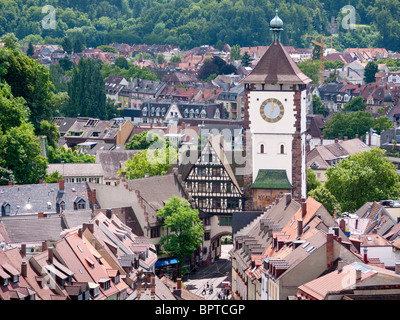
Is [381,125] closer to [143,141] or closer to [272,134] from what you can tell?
[143,141]

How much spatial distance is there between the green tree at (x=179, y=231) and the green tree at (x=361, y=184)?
16802mm

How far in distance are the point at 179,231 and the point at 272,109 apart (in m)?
10.5

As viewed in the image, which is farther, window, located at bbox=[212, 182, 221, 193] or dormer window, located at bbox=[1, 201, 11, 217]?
window, located at bbox=[212, 182, 221, 193]

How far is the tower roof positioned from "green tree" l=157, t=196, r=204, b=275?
9.96 m

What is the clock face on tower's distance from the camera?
7575 cm

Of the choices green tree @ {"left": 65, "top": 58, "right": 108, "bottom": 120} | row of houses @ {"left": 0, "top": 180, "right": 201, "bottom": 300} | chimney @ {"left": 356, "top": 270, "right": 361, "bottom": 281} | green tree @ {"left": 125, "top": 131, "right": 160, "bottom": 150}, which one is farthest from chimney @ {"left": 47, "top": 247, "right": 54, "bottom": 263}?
green tree @ {"left": 65, "top": 58, "right": 108, "bottom": 120}

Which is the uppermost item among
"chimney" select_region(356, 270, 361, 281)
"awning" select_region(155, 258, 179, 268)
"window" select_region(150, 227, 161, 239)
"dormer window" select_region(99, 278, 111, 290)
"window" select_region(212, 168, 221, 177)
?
"window" select_region(212, 168, 221, 177)

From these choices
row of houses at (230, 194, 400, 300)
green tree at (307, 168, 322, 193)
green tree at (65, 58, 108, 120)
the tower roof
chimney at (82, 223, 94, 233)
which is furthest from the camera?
green tree at (65, 58, 108, 120)

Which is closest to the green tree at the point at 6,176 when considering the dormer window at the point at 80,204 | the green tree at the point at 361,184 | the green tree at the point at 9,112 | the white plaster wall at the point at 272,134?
the green tree at the point at 9,112

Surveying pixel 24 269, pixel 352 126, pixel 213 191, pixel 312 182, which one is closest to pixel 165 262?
pixel 213 191

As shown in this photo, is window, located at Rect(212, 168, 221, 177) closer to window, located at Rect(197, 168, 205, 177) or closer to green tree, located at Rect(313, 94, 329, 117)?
window, located at Rect(197, 168, 205, 177)

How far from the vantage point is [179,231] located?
238 feet
